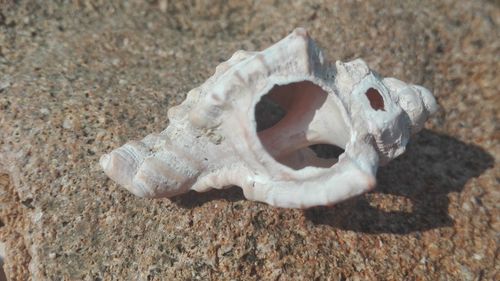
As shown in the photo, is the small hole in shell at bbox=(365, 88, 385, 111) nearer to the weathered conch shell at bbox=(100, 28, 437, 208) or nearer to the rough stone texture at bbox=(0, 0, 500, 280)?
the weathered conch shell at bbox=(100, 28, 437, 208)

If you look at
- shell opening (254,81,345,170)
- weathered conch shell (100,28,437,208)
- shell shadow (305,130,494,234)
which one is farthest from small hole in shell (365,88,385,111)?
→ shell shadow (305,130,494,234)

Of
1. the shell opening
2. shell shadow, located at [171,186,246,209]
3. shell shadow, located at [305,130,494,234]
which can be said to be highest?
the shell opening

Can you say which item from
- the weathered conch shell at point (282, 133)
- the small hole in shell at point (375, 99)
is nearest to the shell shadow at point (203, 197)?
the weathered conch shell at point (282, 133)

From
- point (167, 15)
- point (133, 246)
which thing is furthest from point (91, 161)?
point (167, 15)

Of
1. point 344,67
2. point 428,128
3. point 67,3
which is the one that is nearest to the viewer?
point 344,67

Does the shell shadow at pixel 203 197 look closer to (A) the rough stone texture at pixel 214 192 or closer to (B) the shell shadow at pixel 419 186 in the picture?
(A) the rough stone texture at pixel 214 192

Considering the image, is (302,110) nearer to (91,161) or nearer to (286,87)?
(286,87)

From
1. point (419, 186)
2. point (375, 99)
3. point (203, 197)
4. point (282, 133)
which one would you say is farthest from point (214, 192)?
point (419, 186)
